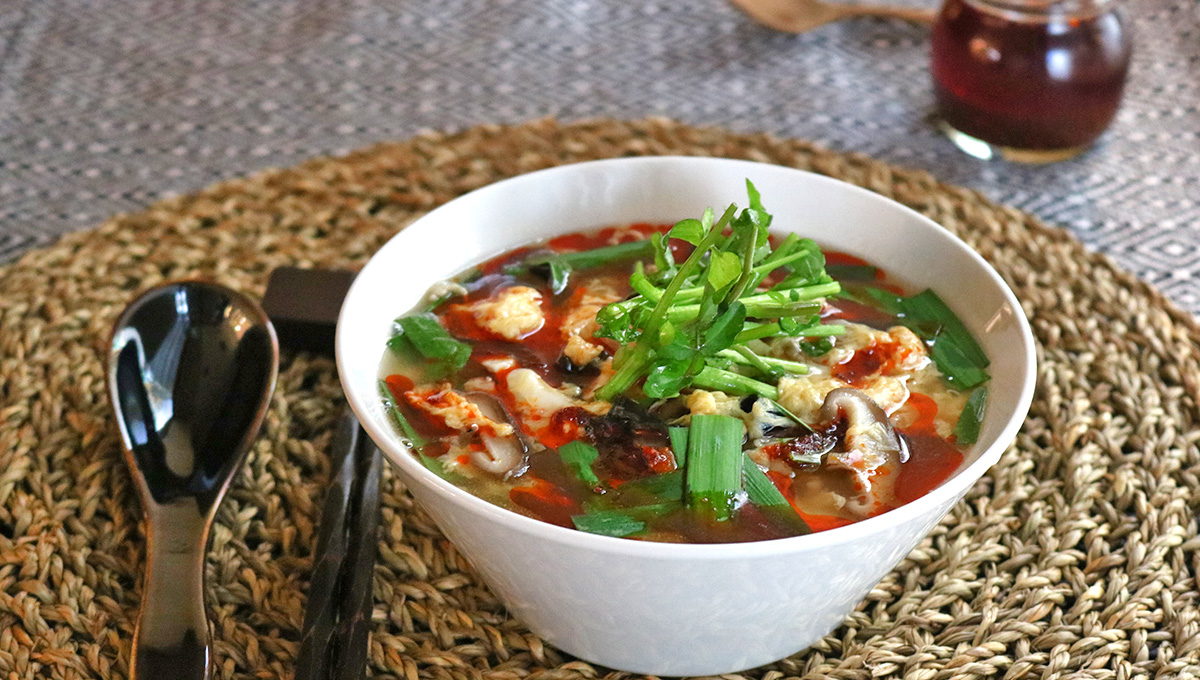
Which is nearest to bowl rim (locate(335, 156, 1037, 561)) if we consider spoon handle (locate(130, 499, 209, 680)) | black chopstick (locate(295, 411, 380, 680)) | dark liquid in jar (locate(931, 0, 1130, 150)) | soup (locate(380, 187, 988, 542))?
soup (locate(380, 187, 988, 542))

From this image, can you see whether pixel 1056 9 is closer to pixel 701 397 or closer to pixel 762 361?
pixel 762 361

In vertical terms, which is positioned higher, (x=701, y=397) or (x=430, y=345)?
(x=701, y=397)

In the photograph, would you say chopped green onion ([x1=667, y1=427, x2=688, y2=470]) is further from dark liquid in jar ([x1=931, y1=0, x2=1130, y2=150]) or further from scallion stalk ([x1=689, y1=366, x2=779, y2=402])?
dark liquid in jar ([x1=931, y1=0, x2=1130, y2=150])

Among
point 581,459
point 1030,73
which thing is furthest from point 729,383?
point 1030,73

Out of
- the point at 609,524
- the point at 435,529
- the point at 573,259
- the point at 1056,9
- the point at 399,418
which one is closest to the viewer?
the point at 609,524

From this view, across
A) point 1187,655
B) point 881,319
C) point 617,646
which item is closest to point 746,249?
point 881,319
